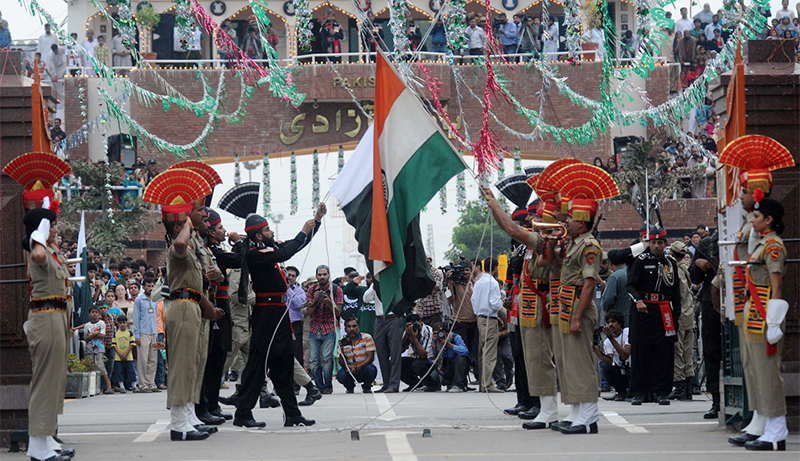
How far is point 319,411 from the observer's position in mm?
12633

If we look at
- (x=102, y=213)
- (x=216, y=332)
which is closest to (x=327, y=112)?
(x=102, y=213)

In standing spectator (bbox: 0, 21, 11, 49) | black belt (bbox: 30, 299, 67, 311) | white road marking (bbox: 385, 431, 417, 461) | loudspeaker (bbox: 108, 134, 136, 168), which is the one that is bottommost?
white road marking (bbox: 385, 431, 417, 461)

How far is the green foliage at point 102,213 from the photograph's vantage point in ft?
84.5

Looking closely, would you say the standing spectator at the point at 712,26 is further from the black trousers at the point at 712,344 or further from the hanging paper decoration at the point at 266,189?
the black trousers at the point at 712,344

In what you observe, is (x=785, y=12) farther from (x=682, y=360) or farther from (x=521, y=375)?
(x=521, y=375)

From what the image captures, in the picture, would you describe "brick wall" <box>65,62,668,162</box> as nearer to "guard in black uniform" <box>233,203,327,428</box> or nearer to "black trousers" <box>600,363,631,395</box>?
"black trousers" <box>600,363,631,395</box>

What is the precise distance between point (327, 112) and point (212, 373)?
21.5m

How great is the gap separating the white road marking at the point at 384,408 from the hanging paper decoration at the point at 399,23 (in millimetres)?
11415

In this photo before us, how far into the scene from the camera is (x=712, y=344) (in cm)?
1137

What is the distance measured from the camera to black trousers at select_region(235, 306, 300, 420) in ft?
34.2

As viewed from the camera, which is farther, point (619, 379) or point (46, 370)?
point (619, 379)

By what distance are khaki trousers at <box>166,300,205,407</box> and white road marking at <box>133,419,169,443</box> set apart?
1.37 ft

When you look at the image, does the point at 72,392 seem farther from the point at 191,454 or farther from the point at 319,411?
the point at 191,454

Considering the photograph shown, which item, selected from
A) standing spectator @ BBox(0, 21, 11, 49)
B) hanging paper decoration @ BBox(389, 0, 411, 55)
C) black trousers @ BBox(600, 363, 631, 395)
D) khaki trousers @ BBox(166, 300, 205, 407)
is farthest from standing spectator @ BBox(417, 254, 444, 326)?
standing spectator @ BBox(0, 21, 11, 49)
